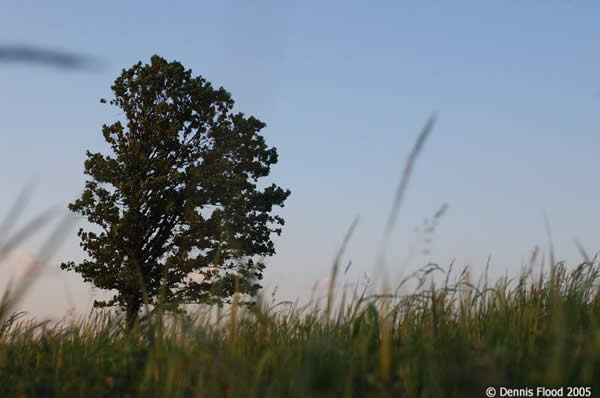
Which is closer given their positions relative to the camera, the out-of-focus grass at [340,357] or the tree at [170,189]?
the out-of-focus grass at [340,357]

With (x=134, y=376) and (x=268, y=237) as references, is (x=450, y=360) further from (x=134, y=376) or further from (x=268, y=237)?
(x=268, y=237)

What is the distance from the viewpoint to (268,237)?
91.0ft

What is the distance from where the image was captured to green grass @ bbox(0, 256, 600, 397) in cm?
261

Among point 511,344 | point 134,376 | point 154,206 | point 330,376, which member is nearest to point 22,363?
Result: point 134,376

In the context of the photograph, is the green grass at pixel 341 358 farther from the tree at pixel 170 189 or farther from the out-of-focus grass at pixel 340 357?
the tree at pixel 170 189

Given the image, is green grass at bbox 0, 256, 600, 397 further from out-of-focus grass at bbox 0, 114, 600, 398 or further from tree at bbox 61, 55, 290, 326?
tree at bbox 61, 55, 290, 326

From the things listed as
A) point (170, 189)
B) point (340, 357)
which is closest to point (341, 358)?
point (340, 357)

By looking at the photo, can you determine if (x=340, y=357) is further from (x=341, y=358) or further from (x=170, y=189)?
(x=170, y=189)

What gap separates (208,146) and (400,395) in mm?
25816

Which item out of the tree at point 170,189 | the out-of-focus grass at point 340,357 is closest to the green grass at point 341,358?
the out-of-focus grass at point 340,357

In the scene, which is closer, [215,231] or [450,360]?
[450,360]

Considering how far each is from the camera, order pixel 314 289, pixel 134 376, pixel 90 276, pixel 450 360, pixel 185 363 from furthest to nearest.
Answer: pixel 90 276 < pixel 314 289 < pixel 134 376 < pixel 185 363 < pixel 450 360

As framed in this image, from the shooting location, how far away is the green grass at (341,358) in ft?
8.55

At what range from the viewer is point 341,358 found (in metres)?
3.26
